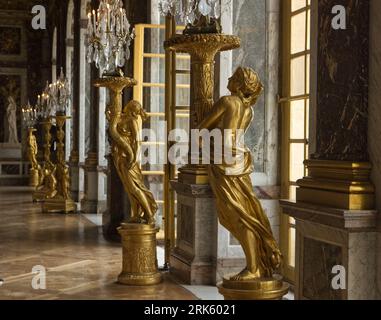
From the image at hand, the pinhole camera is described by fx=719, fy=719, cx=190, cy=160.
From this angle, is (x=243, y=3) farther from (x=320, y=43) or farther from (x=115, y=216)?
(x=115, y=216)

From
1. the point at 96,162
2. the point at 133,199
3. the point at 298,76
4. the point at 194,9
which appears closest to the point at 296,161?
the point at 298,76

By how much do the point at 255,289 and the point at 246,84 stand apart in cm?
140

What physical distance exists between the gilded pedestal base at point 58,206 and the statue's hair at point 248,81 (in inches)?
464

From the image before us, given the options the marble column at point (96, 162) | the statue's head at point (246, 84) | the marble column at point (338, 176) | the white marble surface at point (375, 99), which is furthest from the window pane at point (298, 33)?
the marble column at point (96, 162)

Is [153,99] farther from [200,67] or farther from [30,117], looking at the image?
[30,117]

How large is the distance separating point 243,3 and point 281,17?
463 millimetres

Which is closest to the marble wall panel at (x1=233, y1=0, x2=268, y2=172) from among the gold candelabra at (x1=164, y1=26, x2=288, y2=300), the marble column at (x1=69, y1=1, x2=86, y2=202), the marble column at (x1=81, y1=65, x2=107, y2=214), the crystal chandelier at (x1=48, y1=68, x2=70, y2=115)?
the gold candelabra at (x1=164, y1=26, x2=288, y2=300)

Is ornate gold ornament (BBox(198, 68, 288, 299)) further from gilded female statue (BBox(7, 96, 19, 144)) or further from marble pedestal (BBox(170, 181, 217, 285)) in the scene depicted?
gilded female statue (BBox(7, 96, 19, 144))

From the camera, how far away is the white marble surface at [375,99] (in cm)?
453

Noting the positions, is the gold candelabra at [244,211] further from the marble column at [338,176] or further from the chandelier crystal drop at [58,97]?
the chandelier crystal drop at [58,97]

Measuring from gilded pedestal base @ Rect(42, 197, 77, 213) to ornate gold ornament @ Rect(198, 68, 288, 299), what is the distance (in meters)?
11.8

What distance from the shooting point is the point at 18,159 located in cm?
2916
